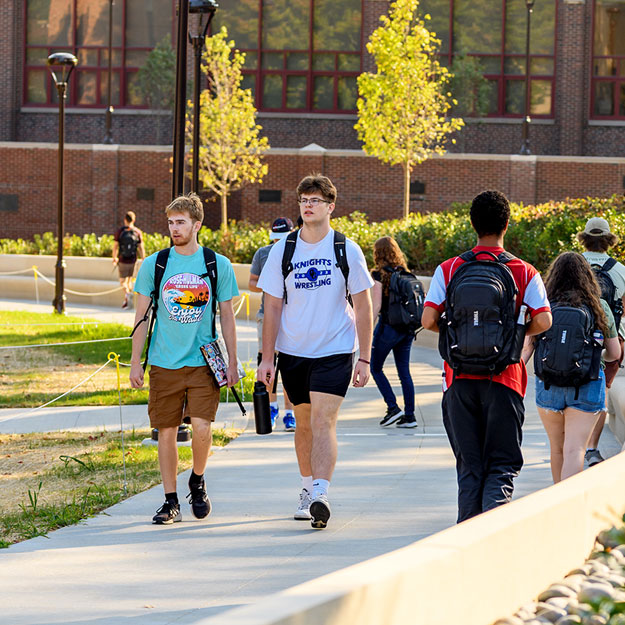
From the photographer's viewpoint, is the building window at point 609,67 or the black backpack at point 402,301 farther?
the building window at point 609,67

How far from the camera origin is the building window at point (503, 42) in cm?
3997

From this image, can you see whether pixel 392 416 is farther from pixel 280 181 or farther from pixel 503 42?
pixel 503 42

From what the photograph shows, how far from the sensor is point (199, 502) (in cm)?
673

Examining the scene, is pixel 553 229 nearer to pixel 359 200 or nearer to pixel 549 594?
pixel 549 594

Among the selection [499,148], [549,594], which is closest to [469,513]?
[549,594]

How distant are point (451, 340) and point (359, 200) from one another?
29953 millimetres

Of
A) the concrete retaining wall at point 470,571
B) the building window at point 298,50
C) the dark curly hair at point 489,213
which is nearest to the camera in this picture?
the concrete retaining wall at point 470,571

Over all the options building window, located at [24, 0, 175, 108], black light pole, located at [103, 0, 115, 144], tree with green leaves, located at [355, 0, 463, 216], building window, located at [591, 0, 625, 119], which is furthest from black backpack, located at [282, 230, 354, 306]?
building window, located at [24, 0, 175, 108]

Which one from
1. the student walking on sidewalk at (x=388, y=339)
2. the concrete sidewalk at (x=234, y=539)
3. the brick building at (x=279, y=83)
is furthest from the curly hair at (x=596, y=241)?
the brick building at (x=279, y=83)

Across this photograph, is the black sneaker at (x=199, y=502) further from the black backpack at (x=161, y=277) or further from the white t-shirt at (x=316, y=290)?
the white t-shirt at (x=316, y=290)

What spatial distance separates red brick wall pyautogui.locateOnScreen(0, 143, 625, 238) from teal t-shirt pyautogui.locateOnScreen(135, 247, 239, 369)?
2703 centimetres

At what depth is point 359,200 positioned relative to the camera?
115 feet

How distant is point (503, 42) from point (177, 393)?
3589 cm

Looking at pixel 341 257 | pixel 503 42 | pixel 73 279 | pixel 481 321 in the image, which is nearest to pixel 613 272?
pixel 341 257
